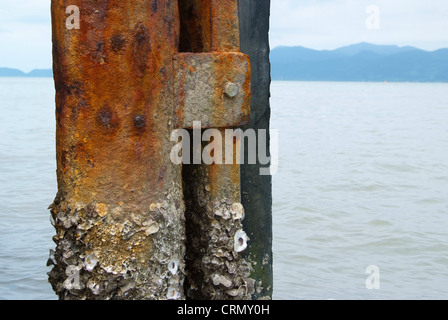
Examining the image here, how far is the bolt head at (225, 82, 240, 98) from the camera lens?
7.51ft

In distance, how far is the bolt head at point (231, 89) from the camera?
2289 millimetres

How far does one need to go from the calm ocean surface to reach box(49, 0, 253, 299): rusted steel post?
12.6ft

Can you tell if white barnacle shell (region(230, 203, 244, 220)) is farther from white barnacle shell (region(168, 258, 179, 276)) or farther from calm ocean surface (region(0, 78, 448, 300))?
calm ocean surface (region(0, 78, 448, 300))

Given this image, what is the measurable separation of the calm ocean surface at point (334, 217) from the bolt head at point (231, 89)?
3844 mm

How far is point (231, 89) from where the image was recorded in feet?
7.53

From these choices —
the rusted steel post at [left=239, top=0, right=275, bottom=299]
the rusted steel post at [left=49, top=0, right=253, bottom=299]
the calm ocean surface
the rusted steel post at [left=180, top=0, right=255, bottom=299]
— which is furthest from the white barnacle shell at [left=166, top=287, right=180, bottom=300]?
the calm ocean surface

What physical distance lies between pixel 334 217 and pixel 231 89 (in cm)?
684

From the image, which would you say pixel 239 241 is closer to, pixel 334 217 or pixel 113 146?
pixel 113 146

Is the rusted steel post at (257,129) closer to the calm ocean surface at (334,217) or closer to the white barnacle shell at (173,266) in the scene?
the white barnacle shell at (173,266)

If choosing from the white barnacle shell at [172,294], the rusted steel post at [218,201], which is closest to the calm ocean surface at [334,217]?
the rusted steel post at [218,201]

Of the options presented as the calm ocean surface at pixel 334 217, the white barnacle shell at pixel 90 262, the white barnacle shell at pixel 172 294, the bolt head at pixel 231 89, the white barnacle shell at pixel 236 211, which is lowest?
the calm ocean surface at pixel 334 217
